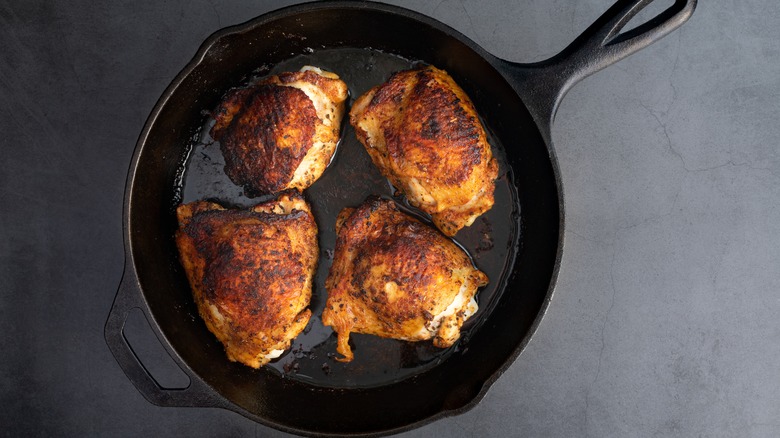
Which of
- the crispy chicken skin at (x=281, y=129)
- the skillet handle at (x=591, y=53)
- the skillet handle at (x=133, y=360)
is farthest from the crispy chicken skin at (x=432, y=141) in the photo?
the skillet handle at (x=133, y=360)

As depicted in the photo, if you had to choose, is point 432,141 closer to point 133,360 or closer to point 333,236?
point 333,236

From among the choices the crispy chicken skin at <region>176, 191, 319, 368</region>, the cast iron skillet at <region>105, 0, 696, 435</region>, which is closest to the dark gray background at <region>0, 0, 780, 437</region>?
the cast iron skillet at <region>105, 0, 696, 435</region>

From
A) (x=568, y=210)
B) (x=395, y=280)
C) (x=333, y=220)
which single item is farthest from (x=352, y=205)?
(x=568, y=210)

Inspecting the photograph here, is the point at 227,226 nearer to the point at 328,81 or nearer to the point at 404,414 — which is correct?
the point at 328,81

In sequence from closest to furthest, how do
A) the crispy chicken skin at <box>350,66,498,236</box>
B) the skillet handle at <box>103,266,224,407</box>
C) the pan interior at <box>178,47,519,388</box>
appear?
1. the skillet handle at <box>103,266,224,407</box>
2. the crispy chicken skin at <box>350,66,498,236</box>
3. the pan interior at <box>178,47,519,388</box>

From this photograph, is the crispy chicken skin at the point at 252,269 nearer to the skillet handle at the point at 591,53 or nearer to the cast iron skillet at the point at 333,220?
the cast iron skillet at the point at 333,220

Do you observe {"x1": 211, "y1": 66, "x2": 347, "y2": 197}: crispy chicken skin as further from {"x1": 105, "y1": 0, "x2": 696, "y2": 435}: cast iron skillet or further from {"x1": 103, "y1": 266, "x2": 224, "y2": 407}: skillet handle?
{"x1": 103, "y1": 266, "x2": 224, "y2": 407}: skillet handle

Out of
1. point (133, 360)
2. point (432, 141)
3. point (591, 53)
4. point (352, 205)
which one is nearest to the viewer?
point (591, 53)
